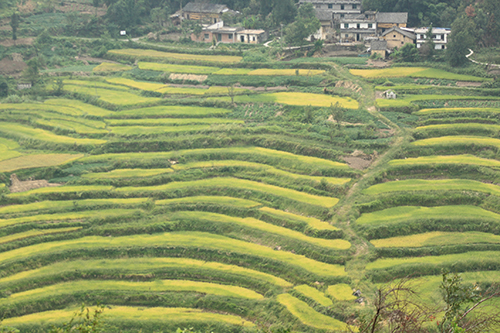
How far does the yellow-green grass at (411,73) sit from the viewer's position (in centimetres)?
6134

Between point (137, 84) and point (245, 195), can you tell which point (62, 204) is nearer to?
point (245, 195)

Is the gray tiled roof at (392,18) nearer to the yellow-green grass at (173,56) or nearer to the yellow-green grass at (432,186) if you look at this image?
the yellow-green grass at (173,56)

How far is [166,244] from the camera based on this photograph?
37719mm

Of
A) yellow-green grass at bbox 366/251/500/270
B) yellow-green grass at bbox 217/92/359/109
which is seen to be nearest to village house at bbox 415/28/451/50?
yellow-green grass at bbox 217/92/359/109

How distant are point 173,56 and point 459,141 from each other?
42.1m

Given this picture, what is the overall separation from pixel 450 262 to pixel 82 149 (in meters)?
35.2

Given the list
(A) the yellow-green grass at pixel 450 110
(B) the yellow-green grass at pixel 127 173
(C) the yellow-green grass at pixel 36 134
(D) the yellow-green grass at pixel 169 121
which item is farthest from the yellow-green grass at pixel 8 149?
(A) the yellow-green grass at pixel 450 110

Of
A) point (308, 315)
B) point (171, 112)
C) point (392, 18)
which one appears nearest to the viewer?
point (308, 315)

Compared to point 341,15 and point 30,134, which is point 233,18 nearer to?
point 341,15

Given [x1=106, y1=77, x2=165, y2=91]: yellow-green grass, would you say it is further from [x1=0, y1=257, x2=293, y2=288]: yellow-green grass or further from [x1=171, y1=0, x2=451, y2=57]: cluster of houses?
[x1=0, y1=257, x2=293, y2=288]: yellow-green grass

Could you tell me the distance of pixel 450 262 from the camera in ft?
108

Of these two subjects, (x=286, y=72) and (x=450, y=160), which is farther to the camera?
(x=286, y=72)

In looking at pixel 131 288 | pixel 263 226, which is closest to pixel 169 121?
pixel 263 226

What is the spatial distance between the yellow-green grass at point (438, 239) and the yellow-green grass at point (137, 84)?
39501mm
